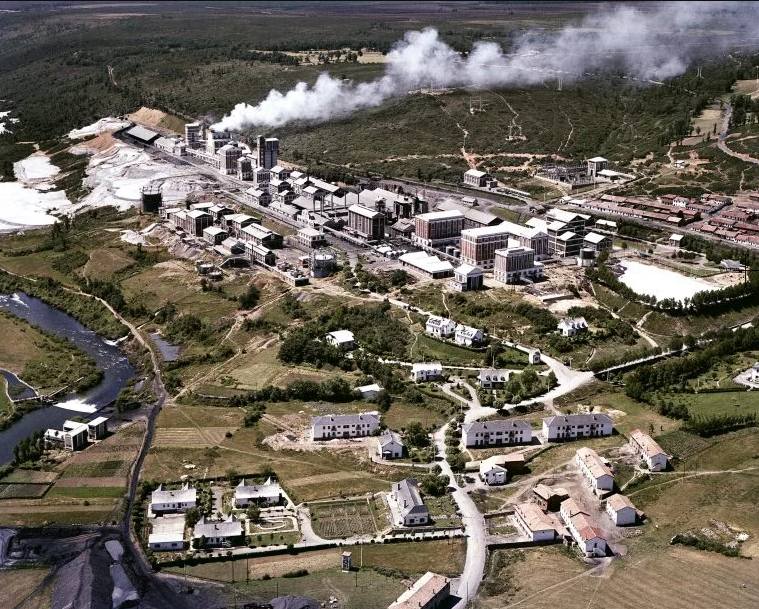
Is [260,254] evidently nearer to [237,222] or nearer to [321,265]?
[237,222]

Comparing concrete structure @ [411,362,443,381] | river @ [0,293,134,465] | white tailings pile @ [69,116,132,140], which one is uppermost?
concrete structure @ [411,362,443,381]

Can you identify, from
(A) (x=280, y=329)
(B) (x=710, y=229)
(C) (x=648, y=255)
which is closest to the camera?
(A) (x=280, y=329)

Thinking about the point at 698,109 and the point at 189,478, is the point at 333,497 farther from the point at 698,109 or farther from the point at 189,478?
the point at 698,109

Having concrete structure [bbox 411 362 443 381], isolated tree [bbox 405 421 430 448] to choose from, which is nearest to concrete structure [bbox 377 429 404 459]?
isolated tree [bbox 405 421 430 448]

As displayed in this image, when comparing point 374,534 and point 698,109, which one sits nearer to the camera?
point 374,534

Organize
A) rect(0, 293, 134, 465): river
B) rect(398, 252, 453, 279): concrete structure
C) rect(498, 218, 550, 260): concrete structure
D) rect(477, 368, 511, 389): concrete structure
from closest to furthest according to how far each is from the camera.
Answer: rect(0, 293, 134, 465): river < rect(477, 368, 511, 389): concrete structure < rect(398, 252, 453, 279): concrete structure < rect(498, 218, 550, 260): concrete structure

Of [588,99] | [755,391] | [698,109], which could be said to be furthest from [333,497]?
[588,99]

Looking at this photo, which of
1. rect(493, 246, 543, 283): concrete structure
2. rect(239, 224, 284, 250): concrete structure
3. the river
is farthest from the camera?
rect(239, 224, 284, 250): concrete structure

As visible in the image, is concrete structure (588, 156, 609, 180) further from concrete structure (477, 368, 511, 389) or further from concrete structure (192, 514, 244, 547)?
concrete structure (192, 514, 244, 547)
